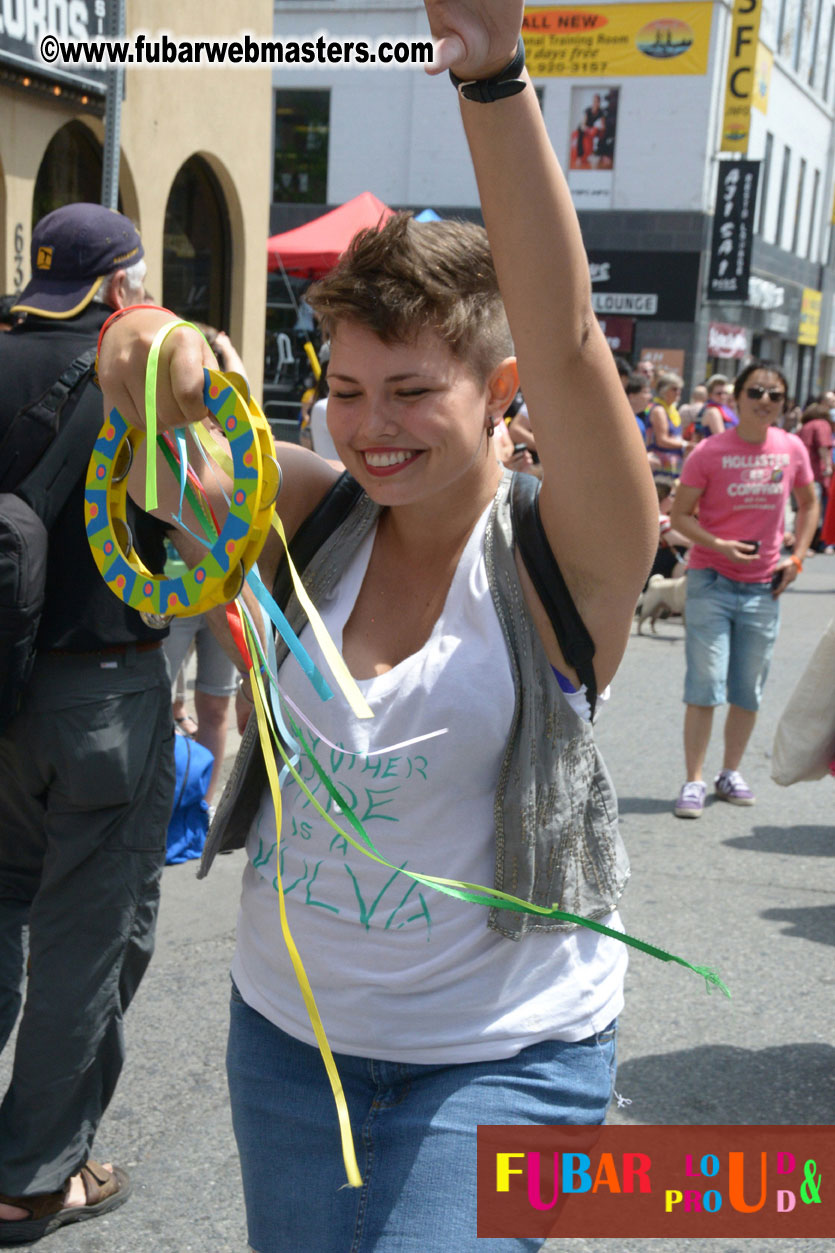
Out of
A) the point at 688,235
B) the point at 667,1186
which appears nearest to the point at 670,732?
the point at 667,1186

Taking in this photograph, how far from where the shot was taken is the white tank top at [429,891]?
5.34 feet

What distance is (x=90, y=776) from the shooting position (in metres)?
2.74

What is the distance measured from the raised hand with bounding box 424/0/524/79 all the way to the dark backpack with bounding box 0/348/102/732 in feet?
5.18

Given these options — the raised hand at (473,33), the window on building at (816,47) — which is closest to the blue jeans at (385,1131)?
the raised hand at (473,33)

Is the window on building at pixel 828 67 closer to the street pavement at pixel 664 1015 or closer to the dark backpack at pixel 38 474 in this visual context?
the street pavement at pixel 664 1015

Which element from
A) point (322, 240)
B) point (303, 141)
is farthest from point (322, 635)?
point (303, 141)

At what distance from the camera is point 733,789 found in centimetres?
637

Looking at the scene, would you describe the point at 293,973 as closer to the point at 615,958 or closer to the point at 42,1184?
the point at 615,958

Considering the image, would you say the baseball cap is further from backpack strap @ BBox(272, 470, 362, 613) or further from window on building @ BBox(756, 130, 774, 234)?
window on building @ BBox(756, 130, 774, 234)

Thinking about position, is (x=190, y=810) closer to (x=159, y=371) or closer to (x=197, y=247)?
(x=159, y=371)

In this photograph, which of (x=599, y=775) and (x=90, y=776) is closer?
(x=599, y=775)

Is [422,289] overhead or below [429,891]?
overhead

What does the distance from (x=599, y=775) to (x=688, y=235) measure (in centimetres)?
2422

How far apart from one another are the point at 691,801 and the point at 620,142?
68.5 ft
